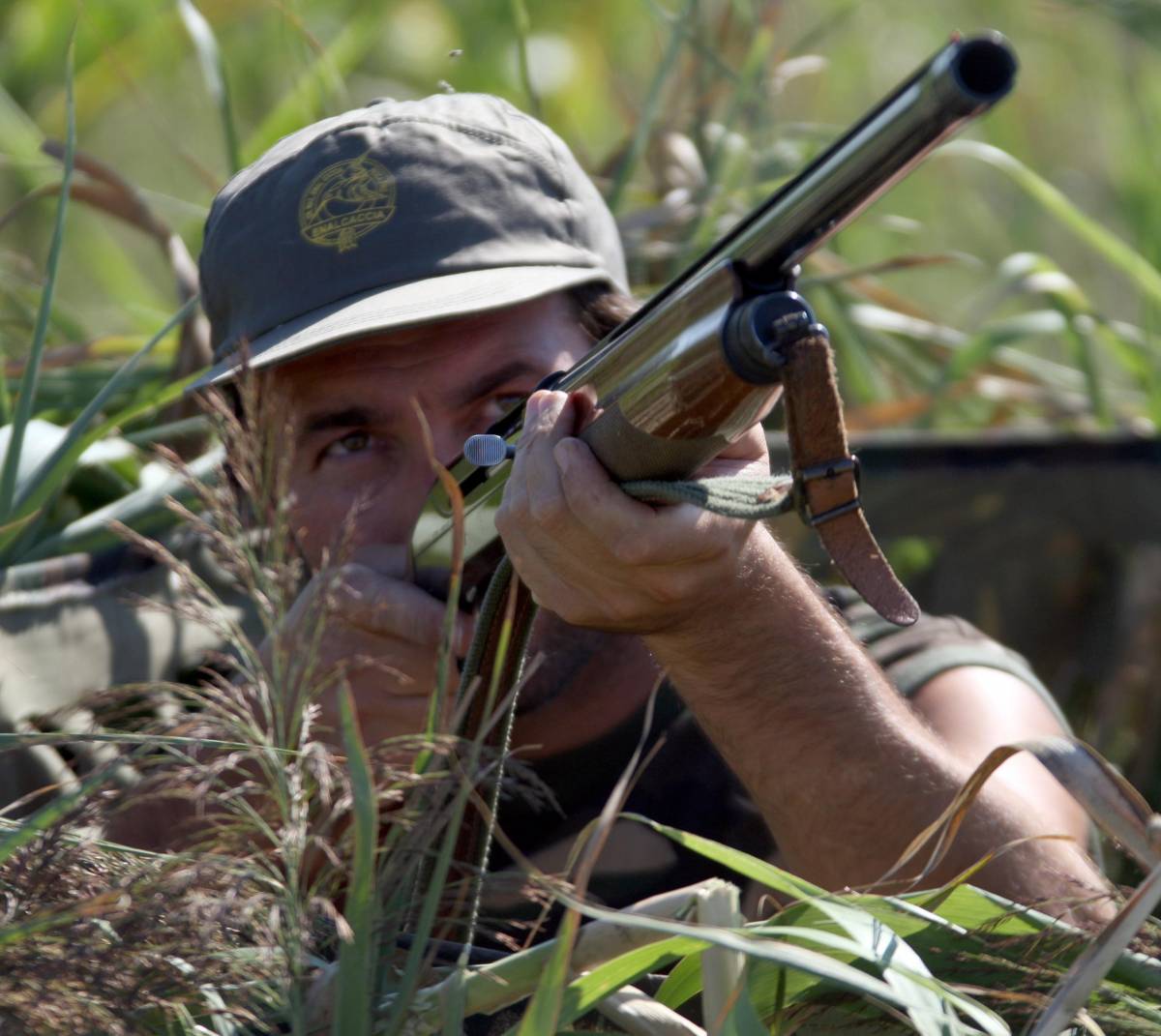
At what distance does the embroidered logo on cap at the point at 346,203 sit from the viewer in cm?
178

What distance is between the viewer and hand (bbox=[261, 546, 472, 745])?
1.47 m

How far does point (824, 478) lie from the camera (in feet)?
3.04

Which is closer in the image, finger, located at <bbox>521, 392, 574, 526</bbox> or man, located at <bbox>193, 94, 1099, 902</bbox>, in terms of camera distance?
finger, located at <bbox>521, 392, 574, 526</bbox>

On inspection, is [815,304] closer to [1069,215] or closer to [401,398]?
[1069,215]

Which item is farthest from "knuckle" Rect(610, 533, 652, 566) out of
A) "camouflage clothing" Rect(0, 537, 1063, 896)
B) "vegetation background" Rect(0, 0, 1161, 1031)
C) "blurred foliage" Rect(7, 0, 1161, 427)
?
"blurred foliage" Rect(7, 0, 1161, 427)

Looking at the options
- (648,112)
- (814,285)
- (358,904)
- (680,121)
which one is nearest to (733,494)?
(358,904)

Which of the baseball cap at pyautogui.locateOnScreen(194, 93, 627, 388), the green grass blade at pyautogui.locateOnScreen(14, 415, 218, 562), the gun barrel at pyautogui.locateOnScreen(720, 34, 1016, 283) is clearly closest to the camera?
the gun barrel at pyautogui.locateOnScreen(720, 34, 1016, 283)

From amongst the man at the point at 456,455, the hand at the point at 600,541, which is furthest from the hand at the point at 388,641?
the hand at the point at 600,541

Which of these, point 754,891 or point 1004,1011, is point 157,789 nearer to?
point 1004,1011

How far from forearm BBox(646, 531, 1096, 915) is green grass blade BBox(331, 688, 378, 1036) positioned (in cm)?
47

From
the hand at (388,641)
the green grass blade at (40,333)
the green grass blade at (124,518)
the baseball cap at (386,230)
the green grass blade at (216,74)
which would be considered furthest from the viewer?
the green grass blade at (216,74)

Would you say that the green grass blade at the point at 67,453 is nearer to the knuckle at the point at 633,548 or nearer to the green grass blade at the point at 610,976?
the knuckle at the point at 633,548

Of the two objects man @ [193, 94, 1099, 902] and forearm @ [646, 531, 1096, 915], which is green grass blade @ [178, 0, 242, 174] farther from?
forearm @ [646, 531, 1096, 915]

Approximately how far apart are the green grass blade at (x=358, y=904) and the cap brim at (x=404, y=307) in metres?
0.88
